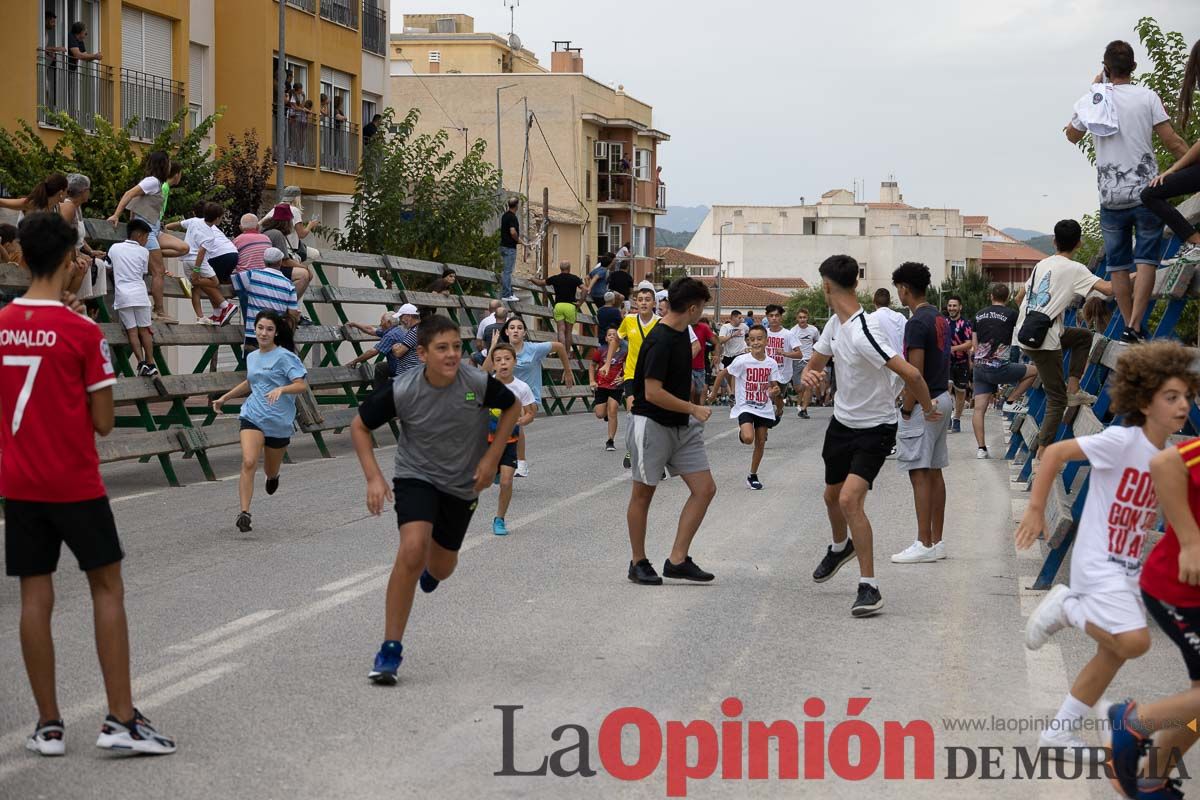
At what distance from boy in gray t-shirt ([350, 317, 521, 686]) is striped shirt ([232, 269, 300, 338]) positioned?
10.9m

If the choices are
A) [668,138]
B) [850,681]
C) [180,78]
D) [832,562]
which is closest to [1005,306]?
[832,562]

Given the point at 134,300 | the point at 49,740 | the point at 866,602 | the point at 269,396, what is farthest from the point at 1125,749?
the point at 134,300

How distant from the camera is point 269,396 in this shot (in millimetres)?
12250

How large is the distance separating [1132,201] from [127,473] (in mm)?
11144

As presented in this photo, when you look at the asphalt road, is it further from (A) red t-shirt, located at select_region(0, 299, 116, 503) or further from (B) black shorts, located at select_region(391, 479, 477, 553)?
(A) red t-shirt, located at select_region(0, 299, 116, 503)

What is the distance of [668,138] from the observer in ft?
271

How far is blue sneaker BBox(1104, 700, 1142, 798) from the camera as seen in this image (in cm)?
526

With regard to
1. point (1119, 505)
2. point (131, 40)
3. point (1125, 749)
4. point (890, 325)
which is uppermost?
point (131, 40)

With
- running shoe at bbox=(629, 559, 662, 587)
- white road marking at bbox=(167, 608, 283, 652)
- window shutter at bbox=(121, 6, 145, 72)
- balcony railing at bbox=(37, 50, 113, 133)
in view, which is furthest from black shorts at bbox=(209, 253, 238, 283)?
window shutter at bbox=(121, 6, 145, 72)

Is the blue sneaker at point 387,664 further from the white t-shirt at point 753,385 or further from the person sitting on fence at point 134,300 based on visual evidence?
the person sitting on fence at point 134,300

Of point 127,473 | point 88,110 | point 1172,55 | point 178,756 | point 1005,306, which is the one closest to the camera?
point 178,756

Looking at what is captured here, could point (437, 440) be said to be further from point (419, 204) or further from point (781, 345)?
point (419, 204)

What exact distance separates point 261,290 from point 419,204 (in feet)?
52.1

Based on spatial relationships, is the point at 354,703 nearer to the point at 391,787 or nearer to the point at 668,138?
the point at 391,787
